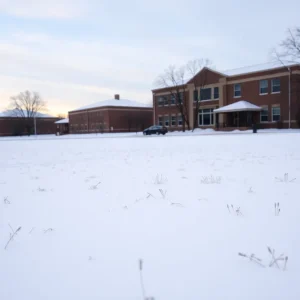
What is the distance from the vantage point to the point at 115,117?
63.1 m

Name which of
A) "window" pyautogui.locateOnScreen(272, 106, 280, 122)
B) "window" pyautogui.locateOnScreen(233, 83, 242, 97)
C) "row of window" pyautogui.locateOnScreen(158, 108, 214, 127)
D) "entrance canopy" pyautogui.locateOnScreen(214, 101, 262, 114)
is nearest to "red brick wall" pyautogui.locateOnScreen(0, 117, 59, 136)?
"row of window" pyautogui.locateOnScreen(158, 108, 214, 127)

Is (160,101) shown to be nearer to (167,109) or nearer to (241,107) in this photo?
(167,109)

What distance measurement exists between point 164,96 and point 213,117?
39.5 ft

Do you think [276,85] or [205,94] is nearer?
[276,85]

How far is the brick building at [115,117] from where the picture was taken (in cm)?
6266

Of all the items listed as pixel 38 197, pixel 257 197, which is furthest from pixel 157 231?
pixel 38 197

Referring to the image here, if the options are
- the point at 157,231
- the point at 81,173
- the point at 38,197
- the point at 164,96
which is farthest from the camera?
the point at 164,96

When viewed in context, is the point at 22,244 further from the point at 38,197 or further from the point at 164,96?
the point at 164,96

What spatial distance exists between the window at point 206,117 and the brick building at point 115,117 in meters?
17.1

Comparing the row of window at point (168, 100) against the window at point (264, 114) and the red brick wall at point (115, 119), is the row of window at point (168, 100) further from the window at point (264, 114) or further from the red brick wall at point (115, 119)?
the window at point (264, 114)

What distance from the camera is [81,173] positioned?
7383 mm

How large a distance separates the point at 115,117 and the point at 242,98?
94.5ft

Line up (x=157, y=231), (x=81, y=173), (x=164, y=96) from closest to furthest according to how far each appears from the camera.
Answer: (x=157, y=231), (x=81, y=173), (x=164, y=96)

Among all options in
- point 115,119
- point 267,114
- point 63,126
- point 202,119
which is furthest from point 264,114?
point 63,126
